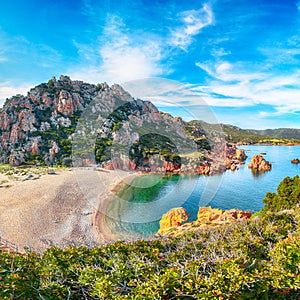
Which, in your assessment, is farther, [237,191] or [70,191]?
[237,191]

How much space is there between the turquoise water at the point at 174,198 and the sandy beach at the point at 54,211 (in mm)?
2019

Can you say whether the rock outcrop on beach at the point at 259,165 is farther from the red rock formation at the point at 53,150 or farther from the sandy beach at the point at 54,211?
the red rock formation at the point at 53,150

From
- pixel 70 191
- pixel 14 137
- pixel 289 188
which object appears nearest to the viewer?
pixel 289 188

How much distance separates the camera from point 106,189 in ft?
89.9

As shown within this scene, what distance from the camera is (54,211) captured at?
1922 centimetres

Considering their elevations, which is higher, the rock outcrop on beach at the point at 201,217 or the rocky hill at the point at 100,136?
the rocky hill at the point at 100,136

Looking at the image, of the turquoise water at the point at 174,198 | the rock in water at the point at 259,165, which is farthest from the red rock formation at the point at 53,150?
the rock in water at the point at 259,165

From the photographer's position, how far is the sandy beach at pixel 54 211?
14804 millimetres

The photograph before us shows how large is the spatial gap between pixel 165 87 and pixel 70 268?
8.18 meters

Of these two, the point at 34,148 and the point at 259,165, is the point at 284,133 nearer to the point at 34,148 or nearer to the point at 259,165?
the point at 259,165

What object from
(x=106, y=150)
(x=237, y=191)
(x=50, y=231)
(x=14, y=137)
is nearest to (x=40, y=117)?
(x=14, y=137)

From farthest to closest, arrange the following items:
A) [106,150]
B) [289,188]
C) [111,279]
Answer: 1. [106,150]
2. [289,188]
3. [111,279]

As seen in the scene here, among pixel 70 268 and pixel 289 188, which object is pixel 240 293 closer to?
pixel 70 268

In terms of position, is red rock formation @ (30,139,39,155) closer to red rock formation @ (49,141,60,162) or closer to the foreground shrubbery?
red rock formation @ (49,141,60,162)
